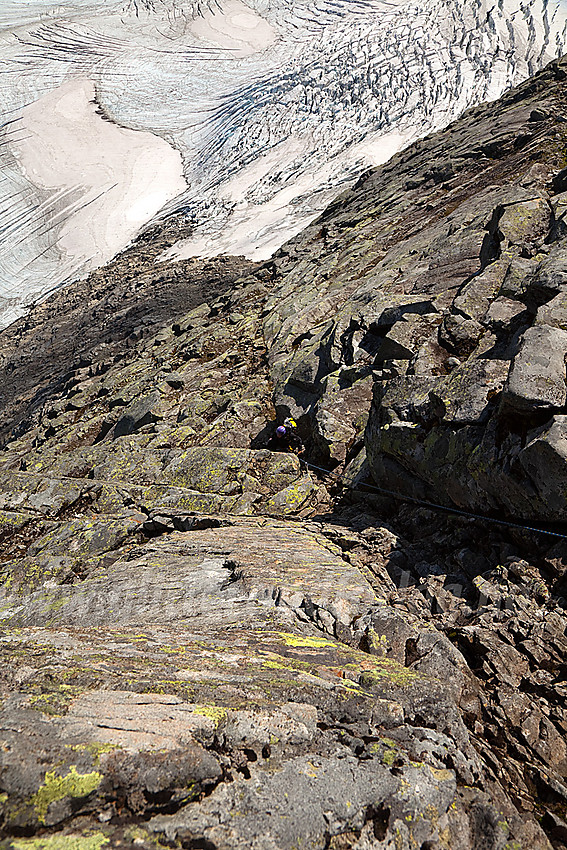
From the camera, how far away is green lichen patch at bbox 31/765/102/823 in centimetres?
328

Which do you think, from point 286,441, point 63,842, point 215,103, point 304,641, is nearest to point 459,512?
point 304,641

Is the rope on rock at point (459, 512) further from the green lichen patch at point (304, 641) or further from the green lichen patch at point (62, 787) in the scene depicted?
the green lichen patch at point (62, 787)

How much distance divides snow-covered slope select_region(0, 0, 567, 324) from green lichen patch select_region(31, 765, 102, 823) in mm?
60304

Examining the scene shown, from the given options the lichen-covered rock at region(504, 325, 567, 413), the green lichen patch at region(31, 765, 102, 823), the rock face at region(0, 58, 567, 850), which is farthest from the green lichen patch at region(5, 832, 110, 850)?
the lichen-covered rock at region(504, 325, 567, 413)

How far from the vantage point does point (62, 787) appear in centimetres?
343

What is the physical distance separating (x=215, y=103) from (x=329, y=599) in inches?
5135

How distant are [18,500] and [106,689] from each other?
1156 cm

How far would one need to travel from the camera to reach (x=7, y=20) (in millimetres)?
120938

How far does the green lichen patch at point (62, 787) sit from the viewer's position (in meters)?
3.28

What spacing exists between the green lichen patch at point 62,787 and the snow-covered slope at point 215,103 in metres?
60.3

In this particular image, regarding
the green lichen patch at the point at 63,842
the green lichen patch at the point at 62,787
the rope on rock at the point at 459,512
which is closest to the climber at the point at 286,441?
the rope on rock at the point at 459,512

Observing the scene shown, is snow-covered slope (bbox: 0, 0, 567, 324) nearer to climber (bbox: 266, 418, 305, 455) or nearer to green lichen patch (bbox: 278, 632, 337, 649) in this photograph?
climber (bbox: 266, 418, 305, 455)

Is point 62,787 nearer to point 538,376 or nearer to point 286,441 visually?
point 538,376

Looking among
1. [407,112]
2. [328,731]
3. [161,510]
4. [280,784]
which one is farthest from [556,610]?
[407,112]
